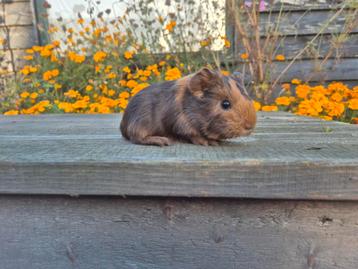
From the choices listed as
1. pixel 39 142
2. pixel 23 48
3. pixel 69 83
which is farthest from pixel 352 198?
pixel 23 48

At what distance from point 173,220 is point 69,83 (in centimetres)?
276

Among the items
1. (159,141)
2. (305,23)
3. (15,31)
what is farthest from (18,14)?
(159,141)

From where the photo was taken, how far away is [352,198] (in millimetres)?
869

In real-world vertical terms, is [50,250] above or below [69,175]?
below

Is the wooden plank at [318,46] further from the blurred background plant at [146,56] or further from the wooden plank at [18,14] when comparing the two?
the wooden plank at [18,14]

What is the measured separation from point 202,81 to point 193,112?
116mm

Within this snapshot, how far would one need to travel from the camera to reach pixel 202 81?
3.62 feet

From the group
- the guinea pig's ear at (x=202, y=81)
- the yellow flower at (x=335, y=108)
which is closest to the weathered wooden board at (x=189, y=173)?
the guinea pig's ear at (x=202, y=81)

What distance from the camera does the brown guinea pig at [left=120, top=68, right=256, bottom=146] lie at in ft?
3.57

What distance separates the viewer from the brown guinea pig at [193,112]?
1.09 meters

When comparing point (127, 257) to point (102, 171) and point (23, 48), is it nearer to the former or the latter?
point (102, 171)

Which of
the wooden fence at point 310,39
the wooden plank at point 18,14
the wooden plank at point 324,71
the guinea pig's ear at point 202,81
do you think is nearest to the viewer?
the guinea pig's ear at point 202,81

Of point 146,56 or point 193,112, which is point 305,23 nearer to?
point 146,56

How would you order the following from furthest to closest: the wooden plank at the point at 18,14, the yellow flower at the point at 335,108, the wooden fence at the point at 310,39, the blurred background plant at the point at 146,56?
the wooden plank at the point at 18,14, the wooden fence at the point at 310,39, the blurred background plant at the point at 146,56, the yellow flower at the point at 335,108
